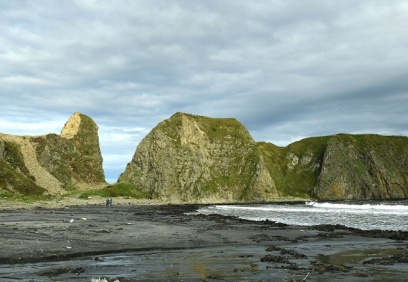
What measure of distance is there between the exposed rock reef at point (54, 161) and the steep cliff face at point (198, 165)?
47.8 feet

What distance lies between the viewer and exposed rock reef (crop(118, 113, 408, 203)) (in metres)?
121

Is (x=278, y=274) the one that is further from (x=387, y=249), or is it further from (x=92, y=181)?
(x=92, y=181)

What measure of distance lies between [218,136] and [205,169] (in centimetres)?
1650

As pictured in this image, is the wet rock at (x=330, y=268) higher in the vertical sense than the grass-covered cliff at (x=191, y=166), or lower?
lower

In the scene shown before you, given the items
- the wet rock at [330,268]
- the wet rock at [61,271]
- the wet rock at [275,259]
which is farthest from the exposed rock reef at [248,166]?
→ the wet rock at [61,271]

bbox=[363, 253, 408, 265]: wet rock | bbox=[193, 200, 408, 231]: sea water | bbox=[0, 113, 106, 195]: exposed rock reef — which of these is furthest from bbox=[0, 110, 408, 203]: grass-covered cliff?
bbox=[363, 253, 408, 265]: wet rock

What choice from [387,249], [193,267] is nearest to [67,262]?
[193,267]

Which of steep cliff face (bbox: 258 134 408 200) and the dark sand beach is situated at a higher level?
steep cliff face (bbox: 258 134 408 200)

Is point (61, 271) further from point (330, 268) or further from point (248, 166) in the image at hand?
point (248, 166)

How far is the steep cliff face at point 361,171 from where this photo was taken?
163 meters

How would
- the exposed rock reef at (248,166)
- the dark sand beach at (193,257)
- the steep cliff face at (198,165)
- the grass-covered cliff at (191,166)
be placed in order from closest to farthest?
1. the dark sand beach at (193,257)
2. the grass-covered cliff at (191,166)
3. the steep cliff face at (198,165)
4. the exposed rock reef at (248,166)

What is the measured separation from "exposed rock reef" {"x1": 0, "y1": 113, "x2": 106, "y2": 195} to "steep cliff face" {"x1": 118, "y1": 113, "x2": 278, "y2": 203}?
47.8ft

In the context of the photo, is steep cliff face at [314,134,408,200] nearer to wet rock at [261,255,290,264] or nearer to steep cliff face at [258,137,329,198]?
steep cliff face at [258,137,329,198]

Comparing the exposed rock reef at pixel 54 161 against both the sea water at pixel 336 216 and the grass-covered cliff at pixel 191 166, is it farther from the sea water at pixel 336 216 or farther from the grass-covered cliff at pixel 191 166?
the sea water at pixel 336 216
